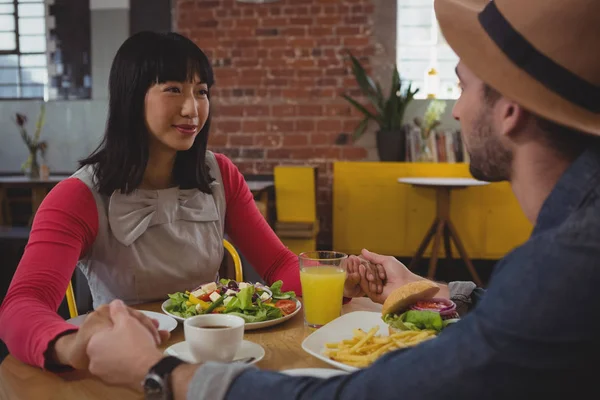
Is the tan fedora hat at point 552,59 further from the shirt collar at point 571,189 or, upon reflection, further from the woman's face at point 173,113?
the woman's face at point 173,113

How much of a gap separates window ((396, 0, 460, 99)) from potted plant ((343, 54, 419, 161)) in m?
0.33

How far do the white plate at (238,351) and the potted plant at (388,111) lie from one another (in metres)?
3.94

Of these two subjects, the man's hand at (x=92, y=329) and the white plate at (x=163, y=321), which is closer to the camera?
the man's hand at (x=92, y=329)

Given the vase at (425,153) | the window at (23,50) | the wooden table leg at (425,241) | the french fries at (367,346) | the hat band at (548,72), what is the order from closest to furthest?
the hat band at (548,72)
the french fries at (367,346)
the wooden table leg at (425,241)
the vase at (425,153)
the window at (23,50)

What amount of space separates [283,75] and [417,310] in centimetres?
429

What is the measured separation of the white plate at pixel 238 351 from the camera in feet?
3.03

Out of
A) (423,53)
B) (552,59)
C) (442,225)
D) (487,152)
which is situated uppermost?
(423,53)

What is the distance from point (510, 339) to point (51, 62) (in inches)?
225

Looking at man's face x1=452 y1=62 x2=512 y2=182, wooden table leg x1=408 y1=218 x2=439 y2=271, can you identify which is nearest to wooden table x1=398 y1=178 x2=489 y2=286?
wooden table leg x1=408 y1=218 x2=439 y2=271

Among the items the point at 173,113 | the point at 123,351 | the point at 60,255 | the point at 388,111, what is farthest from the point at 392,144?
the point at 123,351

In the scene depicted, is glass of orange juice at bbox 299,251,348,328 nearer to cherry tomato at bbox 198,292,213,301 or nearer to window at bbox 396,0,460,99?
cherry tomato at bbox 198,292,213,301

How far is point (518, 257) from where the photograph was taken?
0.59 m

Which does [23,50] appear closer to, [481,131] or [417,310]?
[417,310]

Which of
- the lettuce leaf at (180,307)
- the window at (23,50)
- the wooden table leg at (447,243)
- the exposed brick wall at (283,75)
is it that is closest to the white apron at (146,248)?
the lettuce leaf at (180,307)
